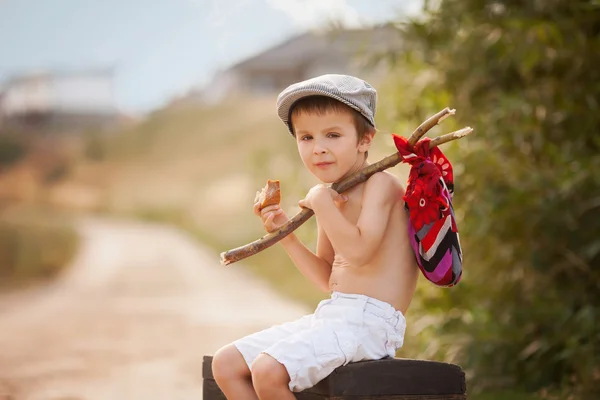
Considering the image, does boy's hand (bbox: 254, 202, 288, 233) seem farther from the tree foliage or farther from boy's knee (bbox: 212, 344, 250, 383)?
the tree foliage

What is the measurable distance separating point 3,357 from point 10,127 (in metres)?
6.17

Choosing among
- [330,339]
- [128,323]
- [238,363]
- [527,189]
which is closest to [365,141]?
[330,339]

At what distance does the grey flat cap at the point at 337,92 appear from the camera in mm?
2596

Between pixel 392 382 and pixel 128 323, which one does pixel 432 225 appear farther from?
pixel 128 323

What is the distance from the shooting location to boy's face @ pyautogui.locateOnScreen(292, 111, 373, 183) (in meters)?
2.64

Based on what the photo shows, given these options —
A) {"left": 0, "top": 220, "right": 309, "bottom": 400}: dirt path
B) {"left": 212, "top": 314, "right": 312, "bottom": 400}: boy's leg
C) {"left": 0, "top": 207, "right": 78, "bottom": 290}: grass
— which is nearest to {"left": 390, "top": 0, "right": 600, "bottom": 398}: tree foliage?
{"left": 0, "top": 220, "right": 309, "bottom": 400}: dirt path

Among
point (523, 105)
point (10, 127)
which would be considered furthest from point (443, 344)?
point (10, 127)

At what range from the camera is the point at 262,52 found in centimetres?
2283

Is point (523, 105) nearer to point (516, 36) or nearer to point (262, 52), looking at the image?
point (516, 36)

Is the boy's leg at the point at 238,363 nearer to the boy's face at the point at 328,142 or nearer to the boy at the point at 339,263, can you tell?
the boy at the point at 339,263

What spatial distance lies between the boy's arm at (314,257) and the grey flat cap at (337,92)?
40 centimetres

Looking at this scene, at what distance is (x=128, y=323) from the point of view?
31.0ft

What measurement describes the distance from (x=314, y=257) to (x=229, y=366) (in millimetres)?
472

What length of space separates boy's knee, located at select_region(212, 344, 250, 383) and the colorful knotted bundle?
1.91 feet
